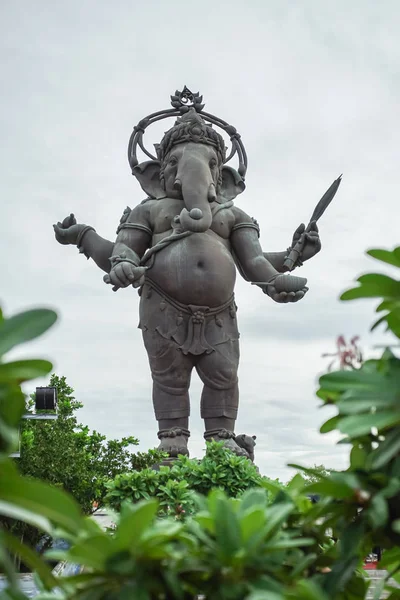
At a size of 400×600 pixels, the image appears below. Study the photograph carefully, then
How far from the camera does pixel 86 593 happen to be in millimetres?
898

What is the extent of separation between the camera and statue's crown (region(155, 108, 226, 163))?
539cm

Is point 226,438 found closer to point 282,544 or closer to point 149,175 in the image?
point 149,175

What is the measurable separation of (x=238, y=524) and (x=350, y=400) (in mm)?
224

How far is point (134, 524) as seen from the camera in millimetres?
866

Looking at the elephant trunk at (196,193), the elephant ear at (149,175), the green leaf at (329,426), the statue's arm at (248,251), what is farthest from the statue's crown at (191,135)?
the green leaf at (329,426)

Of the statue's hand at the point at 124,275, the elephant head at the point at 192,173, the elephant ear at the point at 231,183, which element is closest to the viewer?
the statue's hand at the point at 124,275

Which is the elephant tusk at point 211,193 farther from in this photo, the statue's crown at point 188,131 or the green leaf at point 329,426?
the green leaf at point 329,426

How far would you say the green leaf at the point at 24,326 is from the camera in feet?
2.90

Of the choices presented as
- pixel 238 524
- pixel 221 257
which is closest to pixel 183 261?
pixel 221 257

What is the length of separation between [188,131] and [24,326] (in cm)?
468

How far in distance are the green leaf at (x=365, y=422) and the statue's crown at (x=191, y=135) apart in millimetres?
4640

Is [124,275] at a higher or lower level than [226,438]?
higher

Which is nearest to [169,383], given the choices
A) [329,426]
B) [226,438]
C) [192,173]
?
[226,438]

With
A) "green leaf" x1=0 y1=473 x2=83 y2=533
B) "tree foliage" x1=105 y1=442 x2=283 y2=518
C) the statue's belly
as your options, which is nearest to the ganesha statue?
the statue's belly
